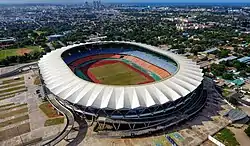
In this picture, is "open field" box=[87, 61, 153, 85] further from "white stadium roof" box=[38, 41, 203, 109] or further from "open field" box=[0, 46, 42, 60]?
"open field" box=[0, 46, 42, 60]

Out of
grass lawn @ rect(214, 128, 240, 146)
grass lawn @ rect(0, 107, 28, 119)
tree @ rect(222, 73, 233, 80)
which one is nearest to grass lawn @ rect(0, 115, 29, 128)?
grass lawn @ rect(0, 107, 28, 119)

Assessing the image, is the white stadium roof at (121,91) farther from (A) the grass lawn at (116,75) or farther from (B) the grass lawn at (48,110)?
(A) the grass lawn at (116,75)

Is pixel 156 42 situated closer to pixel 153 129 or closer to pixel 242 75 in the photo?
pixel 242 75

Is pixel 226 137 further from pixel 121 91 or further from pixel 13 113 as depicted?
pixel 13 113

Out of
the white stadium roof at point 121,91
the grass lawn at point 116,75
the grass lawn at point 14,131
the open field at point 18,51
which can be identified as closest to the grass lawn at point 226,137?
the white stadium roof at point 121,91

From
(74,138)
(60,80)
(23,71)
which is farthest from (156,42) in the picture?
(74,138)
